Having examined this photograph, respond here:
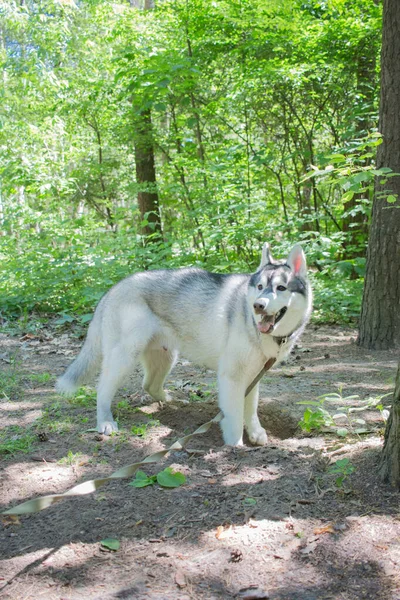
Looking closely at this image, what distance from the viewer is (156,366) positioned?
498 centimetres

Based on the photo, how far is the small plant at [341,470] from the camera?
287 centimetres

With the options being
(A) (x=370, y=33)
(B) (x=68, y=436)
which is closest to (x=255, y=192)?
(A) (x=370, y=33)

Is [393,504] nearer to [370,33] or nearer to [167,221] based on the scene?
[370,33]

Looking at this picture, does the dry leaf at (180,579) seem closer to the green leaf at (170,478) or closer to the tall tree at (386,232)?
the green leaf at (170,478)

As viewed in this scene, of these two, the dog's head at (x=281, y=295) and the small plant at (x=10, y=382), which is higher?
the dog's head at (x=281, y=295)

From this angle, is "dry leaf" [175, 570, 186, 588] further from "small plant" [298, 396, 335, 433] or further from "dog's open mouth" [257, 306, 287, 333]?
"dog's open mouth" [257, 306, 287, 333]

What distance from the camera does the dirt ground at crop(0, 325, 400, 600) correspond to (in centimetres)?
218

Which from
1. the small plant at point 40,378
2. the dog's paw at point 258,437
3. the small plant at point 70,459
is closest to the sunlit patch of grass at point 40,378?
the small plant at point 40,378

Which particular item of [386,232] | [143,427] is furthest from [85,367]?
[386,232]

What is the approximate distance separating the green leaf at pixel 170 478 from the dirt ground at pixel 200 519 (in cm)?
3

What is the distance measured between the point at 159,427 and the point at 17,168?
807 centimetres

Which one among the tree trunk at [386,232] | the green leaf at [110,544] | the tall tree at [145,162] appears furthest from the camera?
the tall tree at [145,162]

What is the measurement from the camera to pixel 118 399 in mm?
5152

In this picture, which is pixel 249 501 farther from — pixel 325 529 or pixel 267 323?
pixel 267 323
